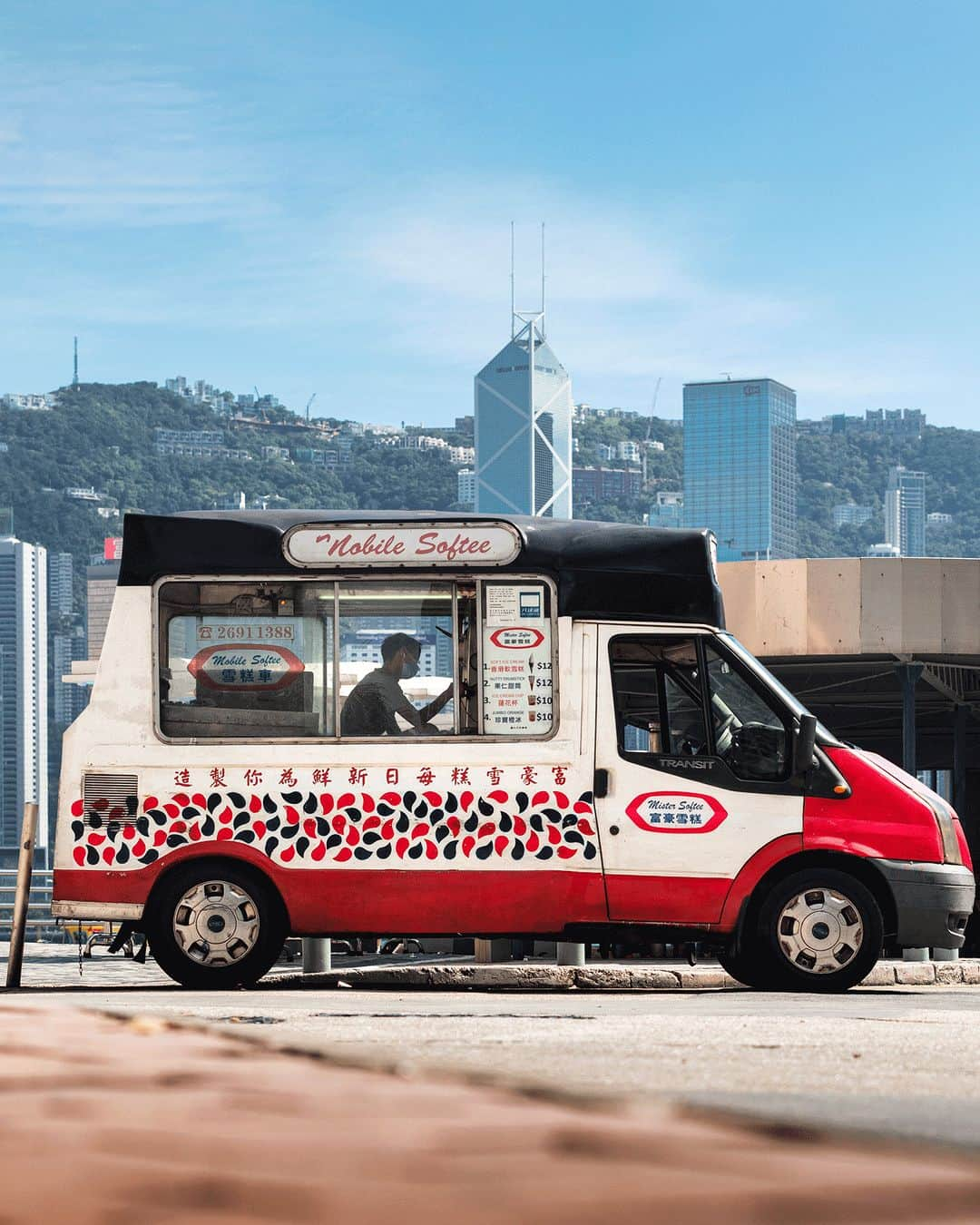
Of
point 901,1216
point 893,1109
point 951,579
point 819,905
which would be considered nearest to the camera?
point 901,1216

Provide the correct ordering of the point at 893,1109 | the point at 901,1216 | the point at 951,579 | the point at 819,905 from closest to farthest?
the point at 901,1216 → the point at 893,1109 → the point at 819,905 → the point at 951,579

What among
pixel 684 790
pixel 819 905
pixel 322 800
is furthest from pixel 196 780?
pixel 819 905

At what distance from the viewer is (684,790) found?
34.4ft

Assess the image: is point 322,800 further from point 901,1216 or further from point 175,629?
point 901,1216

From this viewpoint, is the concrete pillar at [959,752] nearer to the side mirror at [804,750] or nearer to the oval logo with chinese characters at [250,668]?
the side mirror at [804,750]

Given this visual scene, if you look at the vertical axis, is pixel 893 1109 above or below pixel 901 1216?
below

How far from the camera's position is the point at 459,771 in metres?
10.5

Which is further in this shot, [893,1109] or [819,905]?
[819,905]

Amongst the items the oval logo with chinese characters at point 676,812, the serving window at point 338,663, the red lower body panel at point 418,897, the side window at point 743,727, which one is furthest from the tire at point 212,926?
the side window at point 743,727

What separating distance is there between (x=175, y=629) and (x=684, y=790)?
3027 mm

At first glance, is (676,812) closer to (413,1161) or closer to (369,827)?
(369,827)

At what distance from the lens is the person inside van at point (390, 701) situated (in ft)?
34.8

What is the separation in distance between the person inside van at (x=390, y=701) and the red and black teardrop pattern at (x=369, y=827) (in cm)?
38

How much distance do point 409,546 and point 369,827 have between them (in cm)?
161
